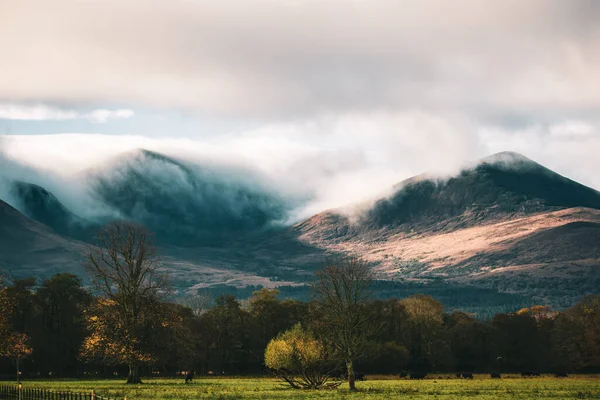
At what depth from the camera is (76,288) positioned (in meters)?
159

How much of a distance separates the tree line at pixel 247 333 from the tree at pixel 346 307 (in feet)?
0.76

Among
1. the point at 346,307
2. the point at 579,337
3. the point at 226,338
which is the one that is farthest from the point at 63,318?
the point at 579,337

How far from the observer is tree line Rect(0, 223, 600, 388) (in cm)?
10344

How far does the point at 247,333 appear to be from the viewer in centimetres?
17900

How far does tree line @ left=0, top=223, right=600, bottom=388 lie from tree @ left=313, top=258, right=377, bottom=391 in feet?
0.76

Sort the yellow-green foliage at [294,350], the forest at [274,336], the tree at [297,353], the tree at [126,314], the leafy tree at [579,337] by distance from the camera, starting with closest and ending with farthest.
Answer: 1. the tree at [126,314]
2. the tree at [297,353]
3. the yellow-green foliage at [294,350]
4. the forest at [274,336]
5. the leafy tree at [579,337]

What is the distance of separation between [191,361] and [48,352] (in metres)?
26.6

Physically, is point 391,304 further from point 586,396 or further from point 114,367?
point 586,396

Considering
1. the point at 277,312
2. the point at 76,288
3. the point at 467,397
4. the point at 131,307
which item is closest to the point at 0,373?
the point at 76,288

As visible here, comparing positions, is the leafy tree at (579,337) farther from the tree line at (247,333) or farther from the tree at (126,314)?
the tree at (126,314)

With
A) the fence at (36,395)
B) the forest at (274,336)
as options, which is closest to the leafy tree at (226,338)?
the forest at (274,336)

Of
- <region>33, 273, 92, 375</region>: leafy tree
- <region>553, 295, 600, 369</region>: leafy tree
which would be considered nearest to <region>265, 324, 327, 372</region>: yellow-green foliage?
<region>33, 273, 92, 375</region>: leafy tree

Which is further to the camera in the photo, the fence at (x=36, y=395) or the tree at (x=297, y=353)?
the tree at (x=297, y=353)

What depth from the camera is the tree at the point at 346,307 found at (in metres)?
94.6
